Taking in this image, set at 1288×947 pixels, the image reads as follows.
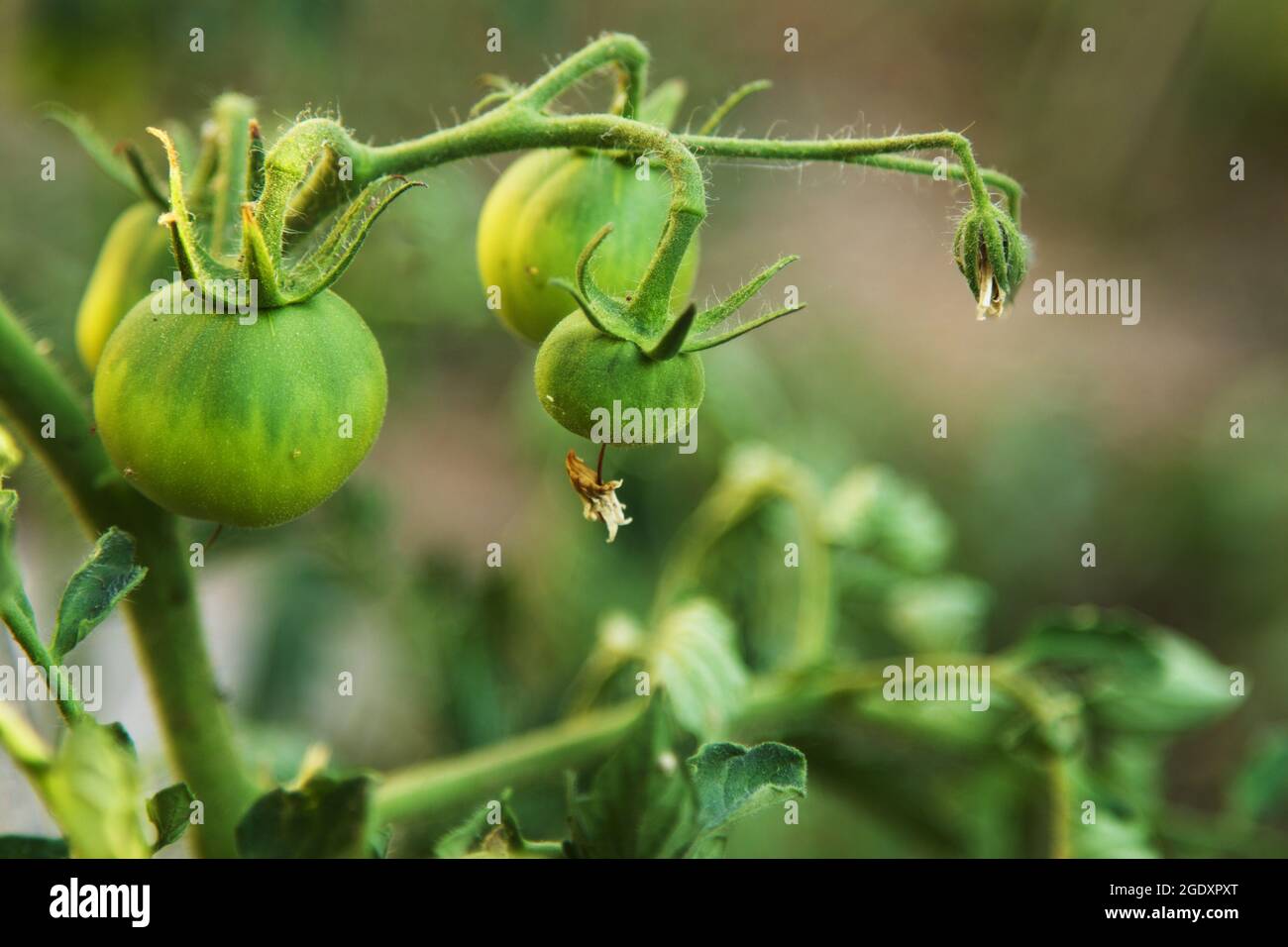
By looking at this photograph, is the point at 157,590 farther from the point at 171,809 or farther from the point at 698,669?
the point at 698,669

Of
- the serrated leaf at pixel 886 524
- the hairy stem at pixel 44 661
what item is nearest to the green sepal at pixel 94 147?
the hairy stem at pixel 44 661

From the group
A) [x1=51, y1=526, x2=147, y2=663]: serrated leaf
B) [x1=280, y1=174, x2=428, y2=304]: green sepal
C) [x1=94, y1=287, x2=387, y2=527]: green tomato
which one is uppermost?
[x1=280, y1=174, x2=428, y2=304]: green sepal

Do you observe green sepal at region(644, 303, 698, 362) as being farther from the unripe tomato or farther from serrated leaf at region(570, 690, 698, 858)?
the unripe tomato

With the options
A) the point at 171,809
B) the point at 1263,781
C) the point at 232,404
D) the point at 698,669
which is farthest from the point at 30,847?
the point at 1263,781

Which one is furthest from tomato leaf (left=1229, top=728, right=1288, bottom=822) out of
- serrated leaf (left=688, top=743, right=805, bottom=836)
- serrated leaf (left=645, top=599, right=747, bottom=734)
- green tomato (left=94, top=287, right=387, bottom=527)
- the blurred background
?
green tomato (left=94, top=287, right=387, bottom=527)
